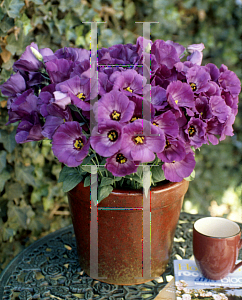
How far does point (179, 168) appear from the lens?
2.09 feet

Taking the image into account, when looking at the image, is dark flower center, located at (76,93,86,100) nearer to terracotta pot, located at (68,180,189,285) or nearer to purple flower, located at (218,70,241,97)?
terracotta pot, located at (68,180,189,285)

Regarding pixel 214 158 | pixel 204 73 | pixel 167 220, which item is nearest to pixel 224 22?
pixel 214 158

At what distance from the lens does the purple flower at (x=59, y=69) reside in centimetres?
61

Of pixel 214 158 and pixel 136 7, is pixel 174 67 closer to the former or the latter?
pixel 136 7

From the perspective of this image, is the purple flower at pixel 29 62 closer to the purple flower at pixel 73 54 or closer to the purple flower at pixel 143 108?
the purple flower at pixel 73 54

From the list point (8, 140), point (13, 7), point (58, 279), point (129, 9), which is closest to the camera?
point (58, 279)

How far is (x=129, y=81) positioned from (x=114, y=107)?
69mm

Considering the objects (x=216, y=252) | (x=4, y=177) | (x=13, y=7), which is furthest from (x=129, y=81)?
(x=4, y=177)

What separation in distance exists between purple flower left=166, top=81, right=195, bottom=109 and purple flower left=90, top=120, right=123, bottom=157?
129 millimetres

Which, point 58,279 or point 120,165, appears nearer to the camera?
point 120,165

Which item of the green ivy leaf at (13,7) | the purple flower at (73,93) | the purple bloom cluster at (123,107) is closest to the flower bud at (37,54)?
the purple bloom cluster at (123,107)

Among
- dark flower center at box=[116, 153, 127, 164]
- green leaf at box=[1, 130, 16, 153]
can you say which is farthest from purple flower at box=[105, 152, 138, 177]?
green leaf at box=[1, 130, 16, 153]

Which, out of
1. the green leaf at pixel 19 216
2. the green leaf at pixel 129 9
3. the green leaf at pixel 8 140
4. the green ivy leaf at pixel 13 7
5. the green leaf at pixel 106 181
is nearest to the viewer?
the green leaf at pixel 106 181

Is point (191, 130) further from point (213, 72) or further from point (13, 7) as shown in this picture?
point (13, 7)
